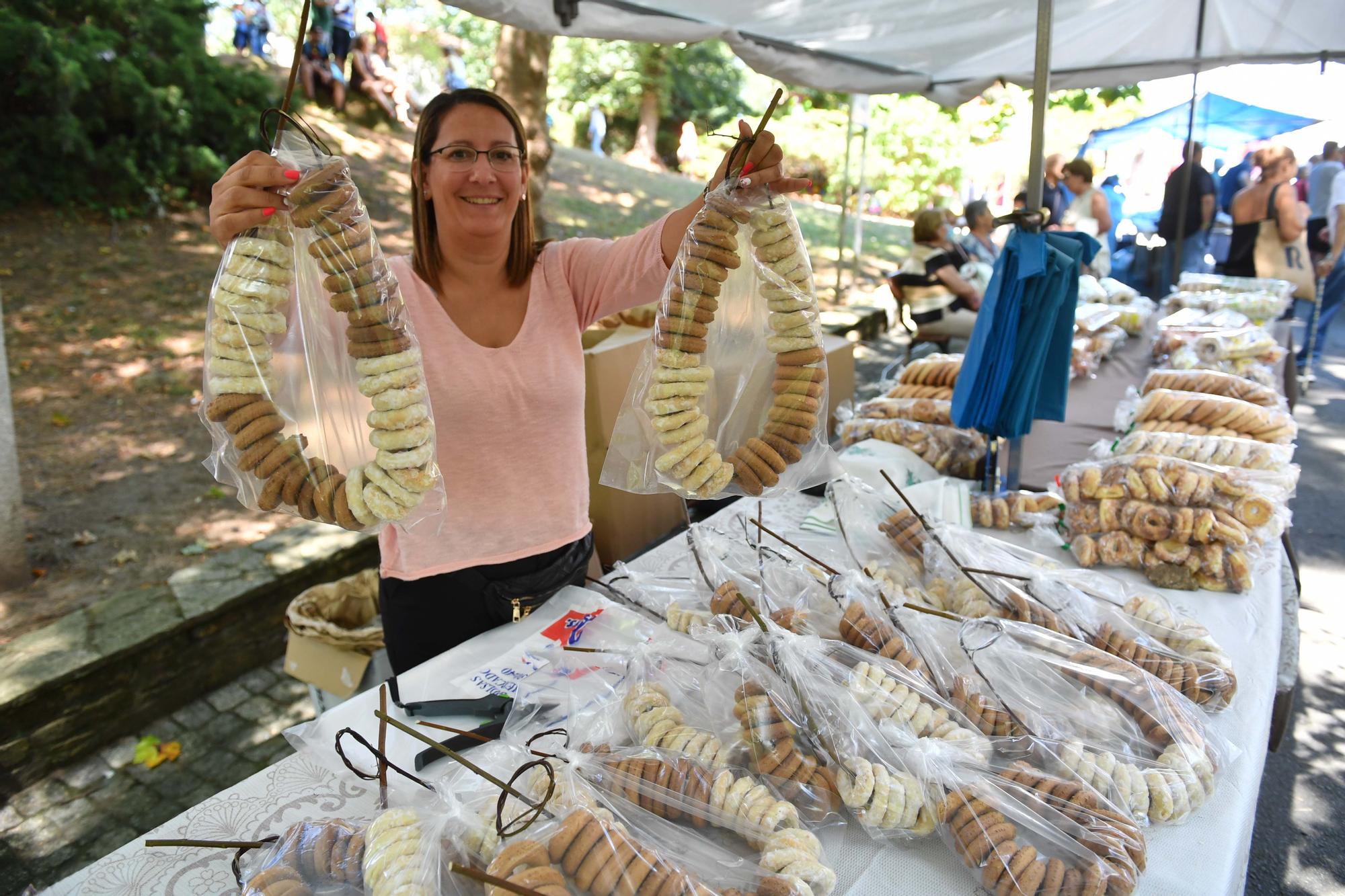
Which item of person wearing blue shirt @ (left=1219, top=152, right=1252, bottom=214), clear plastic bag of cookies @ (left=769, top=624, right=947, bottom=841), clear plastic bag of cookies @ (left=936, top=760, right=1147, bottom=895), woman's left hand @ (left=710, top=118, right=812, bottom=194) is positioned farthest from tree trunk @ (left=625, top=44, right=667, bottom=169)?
clear plastic bag of cookies @ (left=936, top=760, right=1147, bottom=895)

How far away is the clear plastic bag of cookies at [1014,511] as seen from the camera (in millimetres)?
2524

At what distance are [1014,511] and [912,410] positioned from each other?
2.47ft

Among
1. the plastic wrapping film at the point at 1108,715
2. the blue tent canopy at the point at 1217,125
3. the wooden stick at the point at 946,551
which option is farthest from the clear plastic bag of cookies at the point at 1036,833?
the blue tent canopy at the point at 1217,125

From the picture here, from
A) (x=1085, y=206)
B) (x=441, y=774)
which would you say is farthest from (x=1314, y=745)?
(x=1085, y=206)

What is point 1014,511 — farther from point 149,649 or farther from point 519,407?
point 149,649

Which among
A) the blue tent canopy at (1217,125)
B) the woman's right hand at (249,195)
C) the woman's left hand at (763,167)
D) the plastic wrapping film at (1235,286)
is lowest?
the plastic wrapping film at (1235,286)

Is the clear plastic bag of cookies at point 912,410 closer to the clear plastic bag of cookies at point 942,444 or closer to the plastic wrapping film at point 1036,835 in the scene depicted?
the clear plastic bag of cookies at point 942,444

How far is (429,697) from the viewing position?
1.67m

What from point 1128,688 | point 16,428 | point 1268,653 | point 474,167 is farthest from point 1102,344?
point 16,428

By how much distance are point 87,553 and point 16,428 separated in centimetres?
181

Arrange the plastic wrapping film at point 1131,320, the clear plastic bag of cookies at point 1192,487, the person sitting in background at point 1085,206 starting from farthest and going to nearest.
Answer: the person sitting in background at point 1085,206 → the plastic wrapping film at point 1131,320 → the clear plastic bag of cookies at point 1192,487

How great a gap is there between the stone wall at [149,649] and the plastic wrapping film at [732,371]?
2470 millimetres

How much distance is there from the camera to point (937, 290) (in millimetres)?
6008

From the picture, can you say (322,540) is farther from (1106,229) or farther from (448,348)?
(1106,229)
